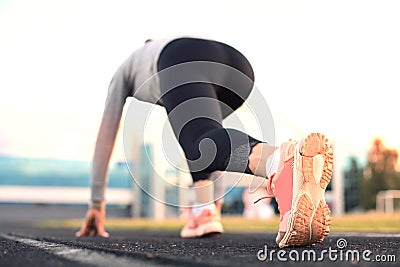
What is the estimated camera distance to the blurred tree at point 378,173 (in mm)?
36719

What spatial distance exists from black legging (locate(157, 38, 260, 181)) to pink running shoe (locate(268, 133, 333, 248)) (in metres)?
0.22

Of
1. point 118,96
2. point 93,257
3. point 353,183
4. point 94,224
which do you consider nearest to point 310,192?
point 93,257

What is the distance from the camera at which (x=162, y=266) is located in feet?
4.84

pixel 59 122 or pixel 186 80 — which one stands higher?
Result: pixel 59 122

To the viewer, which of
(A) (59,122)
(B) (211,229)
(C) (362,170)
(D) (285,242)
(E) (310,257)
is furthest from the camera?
(C) (362,170)

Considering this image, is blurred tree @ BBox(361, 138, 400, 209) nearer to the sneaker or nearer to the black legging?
the sneaker

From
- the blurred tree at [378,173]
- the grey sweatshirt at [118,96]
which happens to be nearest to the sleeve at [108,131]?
the grey sweatshirt at [118,96]

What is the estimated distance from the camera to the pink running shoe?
1982 millimetres

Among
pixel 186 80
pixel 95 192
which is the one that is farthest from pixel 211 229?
pixel 186 80

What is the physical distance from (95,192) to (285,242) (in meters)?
1.77

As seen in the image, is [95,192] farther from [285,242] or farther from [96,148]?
[285,242]

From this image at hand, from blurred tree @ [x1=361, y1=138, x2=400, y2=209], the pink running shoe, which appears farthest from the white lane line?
blurred tree @ [x1=361, y1=138, x2=400, y2=209]

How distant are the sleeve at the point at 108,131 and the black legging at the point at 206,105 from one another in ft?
1.86

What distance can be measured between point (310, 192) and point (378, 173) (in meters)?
37.4
